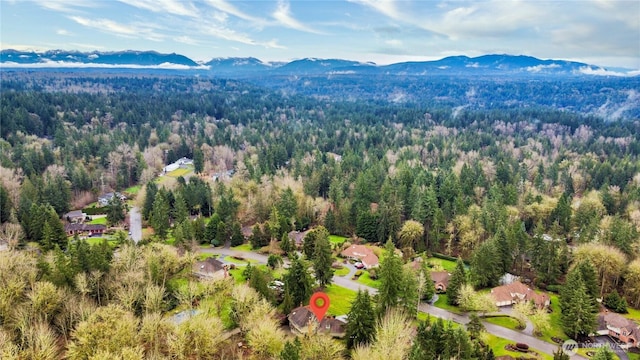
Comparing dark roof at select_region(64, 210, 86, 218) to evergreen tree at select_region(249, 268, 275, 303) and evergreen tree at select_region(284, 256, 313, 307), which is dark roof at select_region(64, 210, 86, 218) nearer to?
evergreen tree at select_region(249, 268, 275, 303)

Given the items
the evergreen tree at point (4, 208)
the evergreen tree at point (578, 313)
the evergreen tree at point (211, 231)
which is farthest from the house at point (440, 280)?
the evergreen tree at point (4, 208)

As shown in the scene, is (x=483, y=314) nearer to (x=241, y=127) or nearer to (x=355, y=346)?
(x=355, y=346)

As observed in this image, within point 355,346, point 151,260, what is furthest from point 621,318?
point 151,260

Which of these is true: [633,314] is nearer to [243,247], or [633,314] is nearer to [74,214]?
[243,247]

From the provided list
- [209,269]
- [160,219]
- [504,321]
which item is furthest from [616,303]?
[160,219]

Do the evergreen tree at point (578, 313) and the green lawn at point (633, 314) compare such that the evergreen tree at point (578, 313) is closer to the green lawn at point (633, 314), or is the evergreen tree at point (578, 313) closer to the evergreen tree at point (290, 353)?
the green lawn at point (633, 314)

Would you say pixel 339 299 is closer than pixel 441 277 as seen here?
Yes
